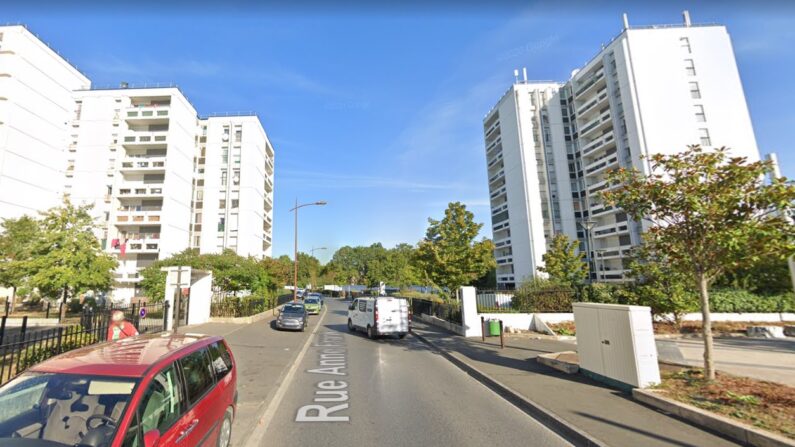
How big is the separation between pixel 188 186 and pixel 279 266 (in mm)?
23894

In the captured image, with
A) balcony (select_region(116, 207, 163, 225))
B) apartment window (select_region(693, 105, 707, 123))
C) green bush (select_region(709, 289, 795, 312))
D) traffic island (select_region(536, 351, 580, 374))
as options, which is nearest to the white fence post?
traffic island (select_region(536, 351, 580, 374))

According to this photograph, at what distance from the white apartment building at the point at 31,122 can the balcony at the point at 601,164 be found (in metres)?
61.4

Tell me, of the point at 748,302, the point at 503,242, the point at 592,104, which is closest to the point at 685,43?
the point at 592,104

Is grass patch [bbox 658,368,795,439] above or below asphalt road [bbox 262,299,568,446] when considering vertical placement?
above

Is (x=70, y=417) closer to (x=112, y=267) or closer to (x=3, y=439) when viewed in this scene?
(x=3, y=439)

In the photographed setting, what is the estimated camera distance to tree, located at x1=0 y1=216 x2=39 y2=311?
2131cm

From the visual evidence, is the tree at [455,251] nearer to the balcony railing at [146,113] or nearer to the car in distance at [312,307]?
the car in distance at [312,307]

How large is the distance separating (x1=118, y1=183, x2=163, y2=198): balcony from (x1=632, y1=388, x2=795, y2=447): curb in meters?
46.3

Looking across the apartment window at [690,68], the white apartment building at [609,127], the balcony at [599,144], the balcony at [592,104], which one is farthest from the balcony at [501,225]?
the apartment window at [690,68]

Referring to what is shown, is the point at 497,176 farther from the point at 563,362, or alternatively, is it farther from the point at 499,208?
the point at 563,362

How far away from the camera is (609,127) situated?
141 feet

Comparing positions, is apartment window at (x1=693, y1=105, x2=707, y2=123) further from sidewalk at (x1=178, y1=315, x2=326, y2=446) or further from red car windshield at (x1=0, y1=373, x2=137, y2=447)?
red car windshield at (x1=0, y1=373, x2=137, y2=447)

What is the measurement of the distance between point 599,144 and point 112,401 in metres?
49.6

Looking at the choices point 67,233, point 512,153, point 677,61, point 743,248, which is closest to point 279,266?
point 67,233
